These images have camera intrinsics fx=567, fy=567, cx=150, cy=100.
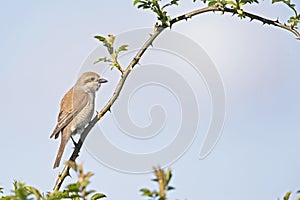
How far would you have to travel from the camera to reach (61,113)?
8898 millimetres

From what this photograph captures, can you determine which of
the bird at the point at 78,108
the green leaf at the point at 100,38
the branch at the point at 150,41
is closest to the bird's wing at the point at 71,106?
the bird at the point at 78,108

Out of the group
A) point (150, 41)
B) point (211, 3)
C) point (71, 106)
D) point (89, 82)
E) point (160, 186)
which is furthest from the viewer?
point (89, 82)

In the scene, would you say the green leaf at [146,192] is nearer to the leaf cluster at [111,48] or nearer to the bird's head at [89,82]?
the leaf cluster at [111,48]

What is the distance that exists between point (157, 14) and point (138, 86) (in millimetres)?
523

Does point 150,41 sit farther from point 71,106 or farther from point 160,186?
point 71,106

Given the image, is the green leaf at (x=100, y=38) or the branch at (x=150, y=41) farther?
the green leaf at (x=100, y=38)

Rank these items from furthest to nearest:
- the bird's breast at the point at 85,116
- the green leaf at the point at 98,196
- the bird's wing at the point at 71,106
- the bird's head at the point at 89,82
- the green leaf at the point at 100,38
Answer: the bird's head at the point at 89,82 < the bird's wing at the point at 71,106 < the bird's breast at the point at 85,116 < the green leaf at the point at 100,38 < the green leaf at the point at 98,196

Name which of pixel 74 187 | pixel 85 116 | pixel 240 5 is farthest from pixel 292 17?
pixel 85 116

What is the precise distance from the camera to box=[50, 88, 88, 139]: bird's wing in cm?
858

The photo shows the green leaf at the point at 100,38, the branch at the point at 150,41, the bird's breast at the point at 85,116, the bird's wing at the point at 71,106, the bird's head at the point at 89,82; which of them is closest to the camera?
the branch at the point at 150,41

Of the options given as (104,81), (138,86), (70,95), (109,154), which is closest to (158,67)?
(138,86)

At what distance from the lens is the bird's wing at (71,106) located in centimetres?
858

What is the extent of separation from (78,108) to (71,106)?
0.17m

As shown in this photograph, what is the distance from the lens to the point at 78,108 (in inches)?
353
